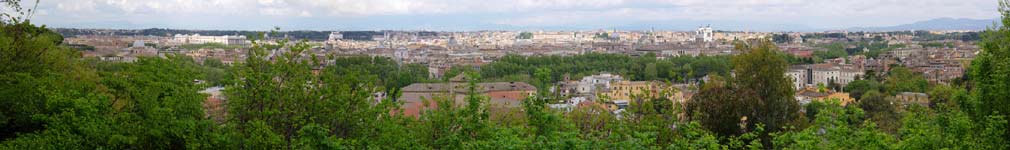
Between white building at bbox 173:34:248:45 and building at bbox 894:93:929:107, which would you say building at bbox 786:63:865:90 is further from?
white building at bbox 173:34:248:45

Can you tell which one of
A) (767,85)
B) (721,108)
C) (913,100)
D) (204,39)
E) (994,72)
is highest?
(994,72)

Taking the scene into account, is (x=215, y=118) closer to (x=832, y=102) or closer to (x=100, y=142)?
(x=100, y=142)

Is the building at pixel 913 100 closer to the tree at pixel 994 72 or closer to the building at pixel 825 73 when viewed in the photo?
the tree at pixel 994 72

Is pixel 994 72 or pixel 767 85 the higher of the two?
pixel 994 72

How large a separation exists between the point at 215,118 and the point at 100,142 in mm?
732

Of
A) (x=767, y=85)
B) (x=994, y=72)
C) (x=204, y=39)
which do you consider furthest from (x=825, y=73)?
(x=204, y=39)

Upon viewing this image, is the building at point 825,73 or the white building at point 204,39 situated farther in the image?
the white building at point 204,39

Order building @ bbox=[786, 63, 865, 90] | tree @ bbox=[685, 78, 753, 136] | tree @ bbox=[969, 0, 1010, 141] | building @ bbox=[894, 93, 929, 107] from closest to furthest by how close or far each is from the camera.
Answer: tree @ bbox=[969, 0, 1010, 141] < tree @ bbox=[685, 78, 753, 136] < building @ bbox=[894, 93, 929, 107] < building @ bbox=[786, 63, 865, 90]

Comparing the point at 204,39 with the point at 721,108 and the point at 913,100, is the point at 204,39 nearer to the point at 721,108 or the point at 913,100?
the point at 913,100

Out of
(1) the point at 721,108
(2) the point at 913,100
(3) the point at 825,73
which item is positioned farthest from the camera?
(3) the point at 825,73

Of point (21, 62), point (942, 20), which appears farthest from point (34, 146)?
point (942, 20)

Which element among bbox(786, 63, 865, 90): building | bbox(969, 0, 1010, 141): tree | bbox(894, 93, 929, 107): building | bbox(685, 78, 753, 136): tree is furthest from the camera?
bbox(786, 63, 865, 90): building

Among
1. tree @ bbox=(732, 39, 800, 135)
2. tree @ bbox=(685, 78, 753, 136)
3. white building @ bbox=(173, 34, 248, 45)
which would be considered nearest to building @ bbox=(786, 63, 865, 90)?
tree @ bbox=(732, 39, 800, 135)

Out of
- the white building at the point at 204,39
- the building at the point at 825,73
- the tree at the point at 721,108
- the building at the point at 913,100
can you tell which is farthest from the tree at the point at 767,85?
the white building at the point at 204,39
